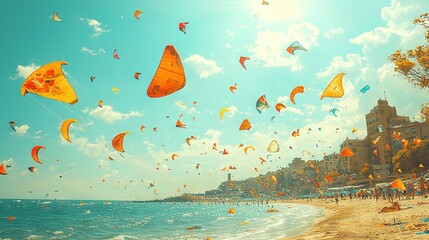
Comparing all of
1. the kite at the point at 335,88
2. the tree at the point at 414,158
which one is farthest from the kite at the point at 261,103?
the tree at the point at 414,158

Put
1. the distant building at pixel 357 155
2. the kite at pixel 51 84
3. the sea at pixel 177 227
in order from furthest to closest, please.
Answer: the distant building at pixel 357 155 < the sea at pixel 177 227 < the kite at pixel 51 84

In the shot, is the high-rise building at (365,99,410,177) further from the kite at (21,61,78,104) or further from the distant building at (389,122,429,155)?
the kite at (21,61,78,104)

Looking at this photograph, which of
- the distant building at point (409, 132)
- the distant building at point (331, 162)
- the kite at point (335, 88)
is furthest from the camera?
the distant building at point (331, 162)

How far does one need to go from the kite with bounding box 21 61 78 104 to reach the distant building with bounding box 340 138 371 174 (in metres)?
83.6

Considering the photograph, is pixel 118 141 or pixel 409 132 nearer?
pixel 118 141

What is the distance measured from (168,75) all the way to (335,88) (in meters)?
8.40

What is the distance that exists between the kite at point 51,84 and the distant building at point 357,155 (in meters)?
83.6

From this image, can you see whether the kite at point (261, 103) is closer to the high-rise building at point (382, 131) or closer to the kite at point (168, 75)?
the kite at point (168, 75)

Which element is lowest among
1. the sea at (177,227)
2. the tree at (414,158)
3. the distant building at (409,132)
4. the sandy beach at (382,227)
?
the sea at (177,227)

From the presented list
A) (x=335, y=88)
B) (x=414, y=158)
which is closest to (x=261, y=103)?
(x=335, y=88)

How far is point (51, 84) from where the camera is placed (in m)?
7.61

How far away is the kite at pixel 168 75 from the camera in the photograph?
7703mm

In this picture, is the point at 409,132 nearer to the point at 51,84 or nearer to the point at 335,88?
the point at 335,88

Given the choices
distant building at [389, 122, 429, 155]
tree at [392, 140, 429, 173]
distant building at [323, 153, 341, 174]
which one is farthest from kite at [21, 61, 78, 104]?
distant building at [323, 153, 341, 174]
